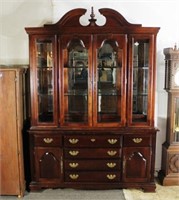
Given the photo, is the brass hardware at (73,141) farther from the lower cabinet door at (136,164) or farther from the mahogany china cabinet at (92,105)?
the lower cabinet door at (136,164)

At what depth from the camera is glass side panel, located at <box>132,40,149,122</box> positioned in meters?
2.86

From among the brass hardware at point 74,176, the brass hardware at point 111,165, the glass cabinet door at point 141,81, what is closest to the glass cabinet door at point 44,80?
the brass hardware at point 74,176

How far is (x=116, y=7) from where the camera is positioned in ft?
10.4

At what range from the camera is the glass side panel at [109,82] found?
113 inches

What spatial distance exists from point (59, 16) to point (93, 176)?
6.74 feet

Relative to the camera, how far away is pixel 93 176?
9.66 ft

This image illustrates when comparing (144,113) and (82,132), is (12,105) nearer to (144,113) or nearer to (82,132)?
(82,132)

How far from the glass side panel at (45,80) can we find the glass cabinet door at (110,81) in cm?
54

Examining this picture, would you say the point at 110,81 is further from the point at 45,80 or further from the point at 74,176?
the point at 74,176

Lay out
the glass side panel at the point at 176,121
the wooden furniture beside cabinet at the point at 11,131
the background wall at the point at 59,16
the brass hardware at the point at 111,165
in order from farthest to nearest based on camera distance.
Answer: the background wall at the point at 59,16, the glass side panel at the point at 176,121, the brass hardware at the point at 111,165, the wooden furniture beside cabinet at the point at 11,131

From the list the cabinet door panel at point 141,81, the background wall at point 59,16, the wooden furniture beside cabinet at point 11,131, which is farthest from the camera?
the background wall at point 59,16

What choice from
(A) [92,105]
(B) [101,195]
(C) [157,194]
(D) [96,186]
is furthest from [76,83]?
(C) [157,194]

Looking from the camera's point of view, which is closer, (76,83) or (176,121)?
(76,83)

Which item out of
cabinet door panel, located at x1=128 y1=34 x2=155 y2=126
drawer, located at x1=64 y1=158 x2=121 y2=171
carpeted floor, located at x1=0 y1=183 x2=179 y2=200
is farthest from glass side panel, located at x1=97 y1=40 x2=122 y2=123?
carpeted floor, located at x1=0 y1=183 x2=179 y2=200
